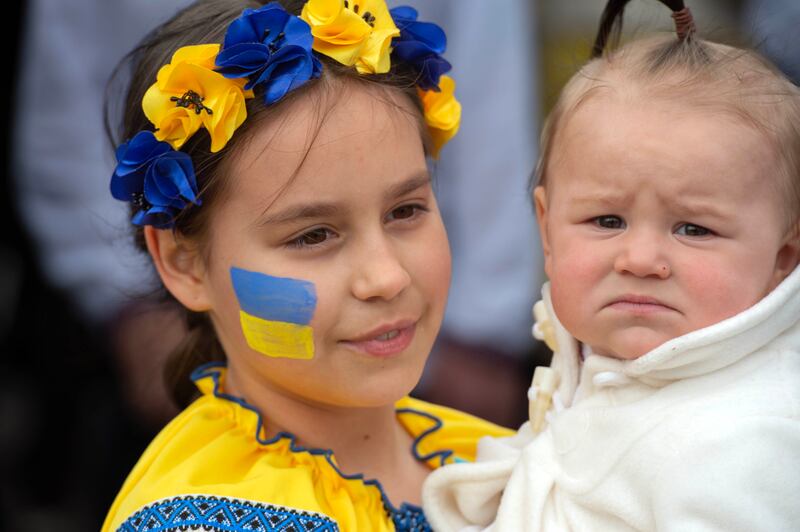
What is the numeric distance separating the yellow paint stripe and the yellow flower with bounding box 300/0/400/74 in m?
0.57

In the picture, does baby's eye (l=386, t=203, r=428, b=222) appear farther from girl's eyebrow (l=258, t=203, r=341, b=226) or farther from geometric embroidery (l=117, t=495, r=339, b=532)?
geometric embroidery (l=117, t=495, r=339, b=532)

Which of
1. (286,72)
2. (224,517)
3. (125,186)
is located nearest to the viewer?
(224,517)

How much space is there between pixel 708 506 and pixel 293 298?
91 centimetres

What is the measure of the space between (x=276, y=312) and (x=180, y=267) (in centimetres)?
35

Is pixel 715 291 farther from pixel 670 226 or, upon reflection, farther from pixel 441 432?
pixel 441 432

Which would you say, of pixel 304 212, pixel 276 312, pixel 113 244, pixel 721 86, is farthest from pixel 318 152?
pixel 113 244

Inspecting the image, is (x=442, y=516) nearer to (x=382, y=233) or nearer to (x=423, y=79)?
(x=382, y=233)

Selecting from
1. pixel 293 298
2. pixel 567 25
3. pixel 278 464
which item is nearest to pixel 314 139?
pixel 293 298

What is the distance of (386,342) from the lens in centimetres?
227

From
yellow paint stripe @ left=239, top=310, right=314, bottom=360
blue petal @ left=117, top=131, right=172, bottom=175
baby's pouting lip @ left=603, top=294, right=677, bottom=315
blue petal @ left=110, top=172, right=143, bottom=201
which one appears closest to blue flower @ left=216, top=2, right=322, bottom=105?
blue petal @ left=117, top=131, right=172, bottom=175

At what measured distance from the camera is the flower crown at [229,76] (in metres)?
2.19

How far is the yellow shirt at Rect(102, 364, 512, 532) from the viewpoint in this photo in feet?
6.96

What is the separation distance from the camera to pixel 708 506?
1771 mm

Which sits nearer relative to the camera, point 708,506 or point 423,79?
point 708,506
